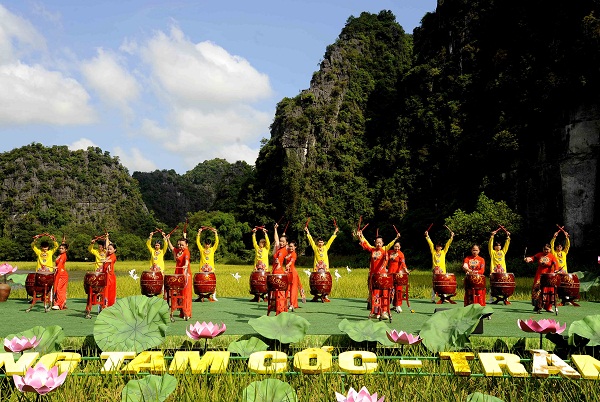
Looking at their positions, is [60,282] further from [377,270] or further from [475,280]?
[475,280]

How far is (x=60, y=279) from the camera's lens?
10.9 m

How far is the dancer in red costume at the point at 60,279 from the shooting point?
34.4 feet

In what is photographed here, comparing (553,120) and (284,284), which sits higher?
(553,120)

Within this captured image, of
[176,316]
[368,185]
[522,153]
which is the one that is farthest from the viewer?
[368,185]

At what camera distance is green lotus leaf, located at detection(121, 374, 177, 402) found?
3.56m

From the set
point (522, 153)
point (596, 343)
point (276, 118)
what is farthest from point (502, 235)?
point (276, 118)

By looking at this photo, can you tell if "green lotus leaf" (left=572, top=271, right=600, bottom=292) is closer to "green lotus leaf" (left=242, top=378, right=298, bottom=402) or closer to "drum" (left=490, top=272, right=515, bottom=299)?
"drum" (left=490, top=272, right=515, bottom=299)

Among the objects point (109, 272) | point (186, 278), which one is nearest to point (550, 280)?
point (186, 278)

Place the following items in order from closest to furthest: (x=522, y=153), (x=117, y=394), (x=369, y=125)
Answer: (x=117, y=394)
(x=522, y=153)
(x=369, y=125)

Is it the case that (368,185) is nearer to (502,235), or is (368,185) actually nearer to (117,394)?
(502,235)

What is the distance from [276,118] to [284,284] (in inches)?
1540

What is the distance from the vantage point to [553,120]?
23734 mm

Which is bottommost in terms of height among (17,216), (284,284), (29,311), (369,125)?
(29,311)

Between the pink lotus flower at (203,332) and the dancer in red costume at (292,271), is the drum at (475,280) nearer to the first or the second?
the dancer in red costume at (292,271)
